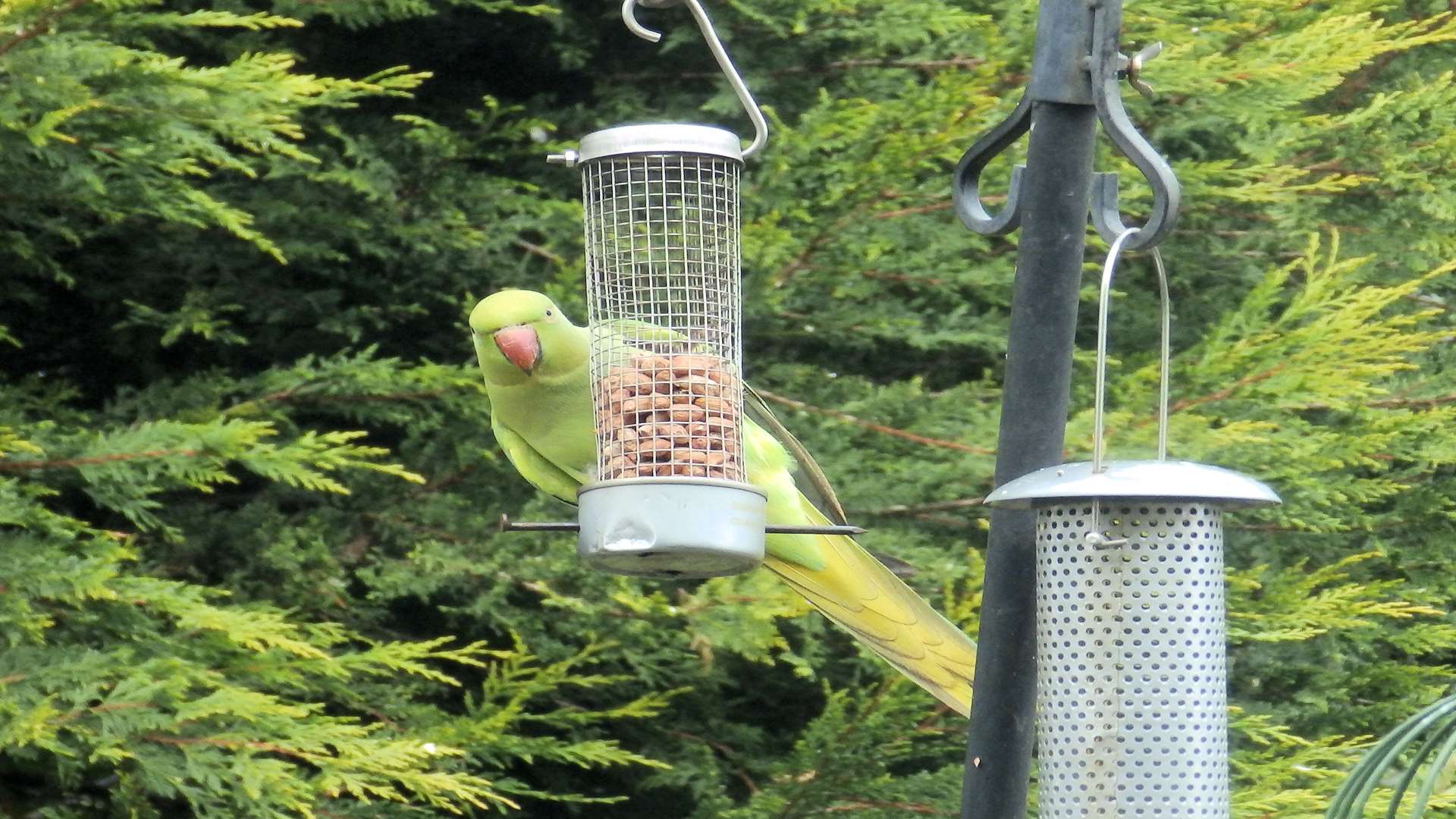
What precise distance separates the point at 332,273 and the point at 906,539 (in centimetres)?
204

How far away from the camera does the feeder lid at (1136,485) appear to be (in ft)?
5.91

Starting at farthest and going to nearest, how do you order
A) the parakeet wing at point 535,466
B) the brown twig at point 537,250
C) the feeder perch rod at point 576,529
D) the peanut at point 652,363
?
the brown twig at point 537,250
the parakeet wing at point 535,466
the peanut at point 652,363
the feeder perch rod at point 576,529

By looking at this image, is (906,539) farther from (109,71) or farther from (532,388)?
(109,71)

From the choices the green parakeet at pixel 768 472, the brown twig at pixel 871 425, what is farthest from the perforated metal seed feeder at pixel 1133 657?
the brown twig at pixel 871 425

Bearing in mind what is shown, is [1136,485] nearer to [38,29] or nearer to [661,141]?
[661,141]

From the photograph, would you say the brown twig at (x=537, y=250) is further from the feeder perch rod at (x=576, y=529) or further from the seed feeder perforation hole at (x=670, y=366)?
the feeder perch rod at (x=576, y=529)

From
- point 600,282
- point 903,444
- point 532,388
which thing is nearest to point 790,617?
point 903,444

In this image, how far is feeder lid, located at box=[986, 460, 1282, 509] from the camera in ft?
5.91

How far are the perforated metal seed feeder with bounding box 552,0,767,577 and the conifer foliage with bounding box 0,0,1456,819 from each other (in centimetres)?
132

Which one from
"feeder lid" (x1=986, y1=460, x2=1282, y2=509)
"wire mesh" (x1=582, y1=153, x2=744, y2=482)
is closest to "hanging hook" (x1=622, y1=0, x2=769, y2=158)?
"wire mesh" (x1=582, y1=153, x2=744, y2=482)

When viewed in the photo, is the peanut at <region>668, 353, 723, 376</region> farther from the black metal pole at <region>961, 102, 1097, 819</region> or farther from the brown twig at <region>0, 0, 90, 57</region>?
the brown twig at <region>0, 0, 90, 57</region>

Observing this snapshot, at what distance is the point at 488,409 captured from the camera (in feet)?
15.0

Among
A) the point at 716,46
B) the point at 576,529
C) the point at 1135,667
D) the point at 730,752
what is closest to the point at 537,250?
the point at 730,752

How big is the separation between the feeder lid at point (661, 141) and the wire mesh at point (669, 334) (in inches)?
1.1
